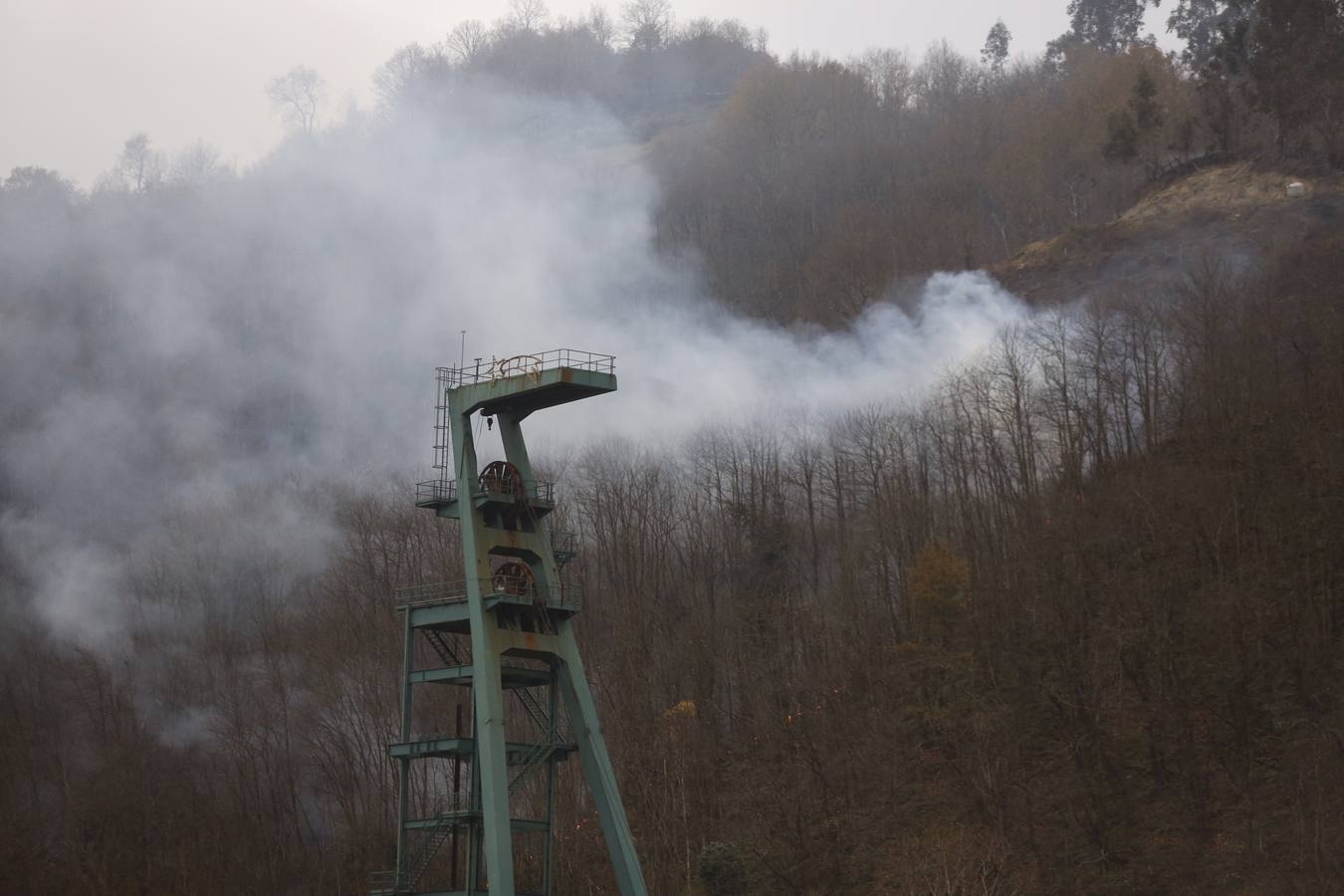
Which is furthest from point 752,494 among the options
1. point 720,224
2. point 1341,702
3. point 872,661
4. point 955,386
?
point 720,224

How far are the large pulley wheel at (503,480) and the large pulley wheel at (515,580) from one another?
6.51 feet

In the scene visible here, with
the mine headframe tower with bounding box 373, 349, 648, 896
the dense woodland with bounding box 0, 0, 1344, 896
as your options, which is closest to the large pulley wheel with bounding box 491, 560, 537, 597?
the mine headframe tower with bounding box 373, 349, 648, 896

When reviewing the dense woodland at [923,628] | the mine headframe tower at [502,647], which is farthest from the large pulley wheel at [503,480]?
the dense woodland at [923,628]

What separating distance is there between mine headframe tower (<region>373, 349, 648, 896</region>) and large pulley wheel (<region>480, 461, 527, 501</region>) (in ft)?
0.09

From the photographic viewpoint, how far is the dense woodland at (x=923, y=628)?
1699 inches

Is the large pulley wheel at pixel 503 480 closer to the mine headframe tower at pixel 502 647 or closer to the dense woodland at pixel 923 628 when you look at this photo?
the mine headframe tower at pixel 502 647

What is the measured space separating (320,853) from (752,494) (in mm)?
24229

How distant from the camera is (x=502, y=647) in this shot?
38.8m

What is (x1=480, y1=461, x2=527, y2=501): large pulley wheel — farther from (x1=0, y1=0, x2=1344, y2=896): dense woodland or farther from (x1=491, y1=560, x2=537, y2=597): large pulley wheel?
→ (x1=0, y1=0, x2=1344, y2=896): dense woodland

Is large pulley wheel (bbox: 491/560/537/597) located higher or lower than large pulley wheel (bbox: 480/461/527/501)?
lower

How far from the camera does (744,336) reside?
273ft

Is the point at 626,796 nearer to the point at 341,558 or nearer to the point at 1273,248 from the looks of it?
the point at 341,558

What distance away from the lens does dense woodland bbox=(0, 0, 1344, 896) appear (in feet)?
142

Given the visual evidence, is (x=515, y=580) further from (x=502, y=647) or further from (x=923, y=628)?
(x=923, y=628)
